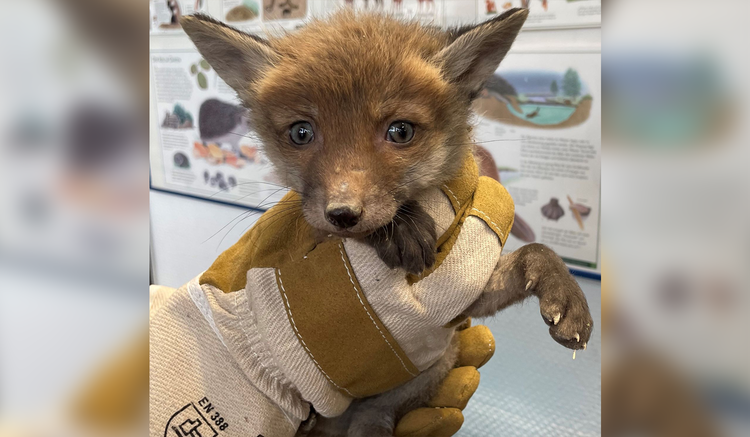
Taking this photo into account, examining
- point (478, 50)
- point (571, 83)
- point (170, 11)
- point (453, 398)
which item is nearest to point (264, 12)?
point (170, 11)

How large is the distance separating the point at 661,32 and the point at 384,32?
797mm

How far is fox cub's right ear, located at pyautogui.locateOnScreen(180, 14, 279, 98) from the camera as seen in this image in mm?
1046

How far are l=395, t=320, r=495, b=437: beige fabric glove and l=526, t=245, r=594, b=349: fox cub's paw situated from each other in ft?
1.22

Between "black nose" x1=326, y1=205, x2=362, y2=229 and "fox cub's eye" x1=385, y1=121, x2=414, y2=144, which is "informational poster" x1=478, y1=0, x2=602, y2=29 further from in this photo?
"black nose" x1=326, y1=205, x2=362, y2=229

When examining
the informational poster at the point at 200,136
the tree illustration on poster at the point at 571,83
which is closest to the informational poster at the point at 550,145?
the tree illustration on poster at the point at 571,83

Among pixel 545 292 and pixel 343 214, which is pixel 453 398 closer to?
pixel 545 292

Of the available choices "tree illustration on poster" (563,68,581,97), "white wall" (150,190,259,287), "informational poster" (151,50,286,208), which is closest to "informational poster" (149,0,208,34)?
"informational poster" (151,50,286,208)

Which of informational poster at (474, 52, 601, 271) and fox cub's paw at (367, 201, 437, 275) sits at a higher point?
informational poster at (474, 52, 601, 271)

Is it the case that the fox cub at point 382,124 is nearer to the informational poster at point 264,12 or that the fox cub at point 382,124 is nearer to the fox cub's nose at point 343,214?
the fox cub's nose at point 343,214

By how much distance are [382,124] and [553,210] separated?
3.61 feet

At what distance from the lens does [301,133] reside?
98 cm

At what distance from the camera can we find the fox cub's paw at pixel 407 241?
37.2 inches

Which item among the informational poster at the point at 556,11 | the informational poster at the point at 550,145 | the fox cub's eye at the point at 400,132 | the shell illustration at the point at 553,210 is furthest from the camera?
the shell illustration at the point at 553,210

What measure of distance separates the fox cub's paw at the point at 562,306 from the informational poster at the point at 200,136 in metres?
1.53
